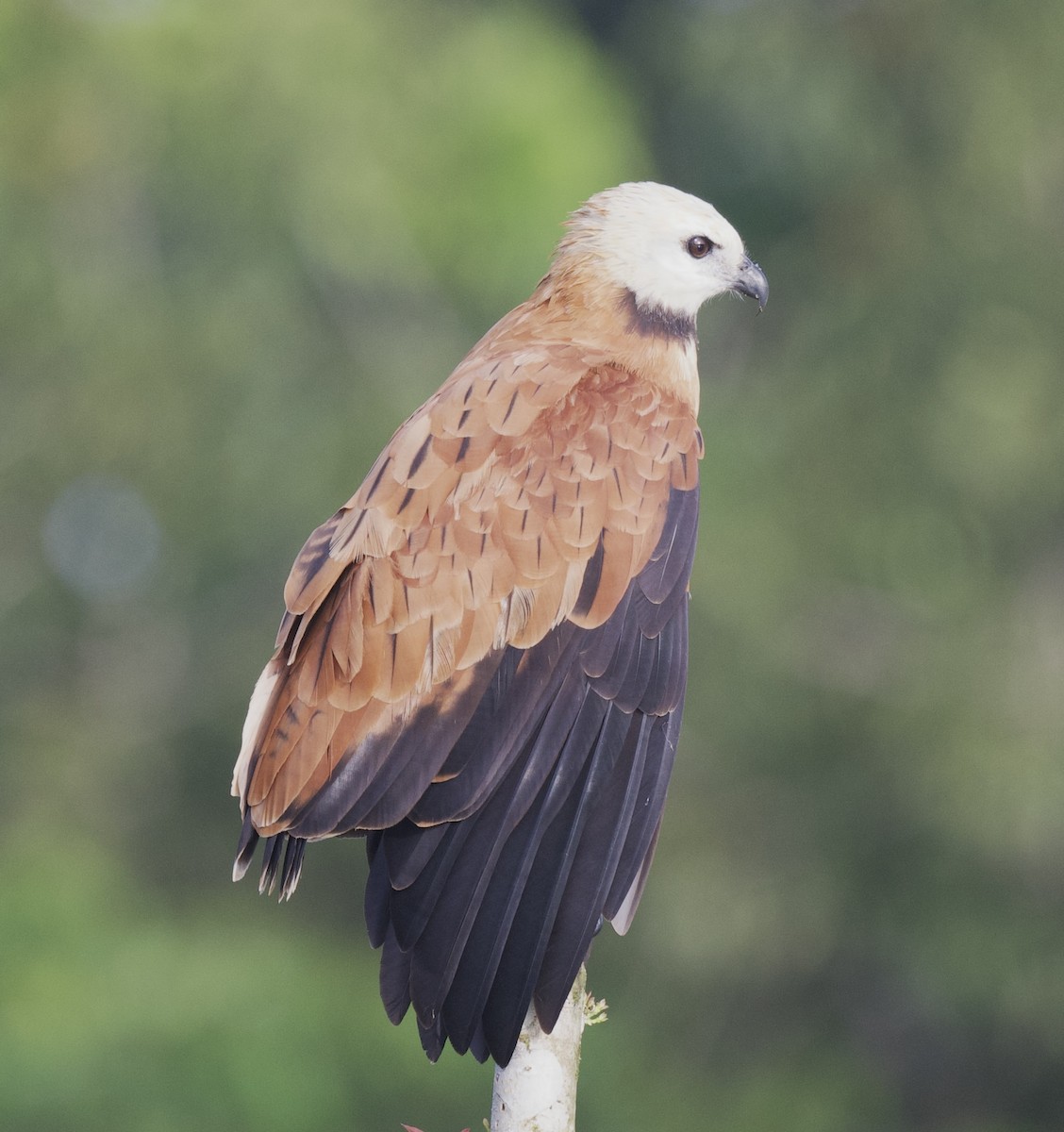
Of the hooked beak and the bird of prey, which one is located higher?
the hooked beak

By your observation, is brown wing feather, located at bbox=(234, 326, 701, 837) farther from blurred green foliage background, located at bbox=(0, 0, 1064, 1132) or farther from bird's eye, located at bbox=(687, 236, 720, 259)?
blurred green foliage background, located at bbox=(0, 0, 1064, 1132)

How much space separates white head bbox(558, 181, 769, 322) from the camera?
12.4 feet

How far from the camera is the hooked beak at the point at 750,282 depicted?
3.87 meters

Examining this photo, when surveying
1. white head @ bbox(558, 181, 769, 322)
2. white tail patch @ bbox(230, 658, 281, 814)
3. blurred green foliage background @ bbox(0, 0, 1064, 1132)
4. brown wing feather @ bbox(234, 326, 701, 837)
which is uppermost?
blurred green foliage background @ bbox(0, 0, 1064, 1132)

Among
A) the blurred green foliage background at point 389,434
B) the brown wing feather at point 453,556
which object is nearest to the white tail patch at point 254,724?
the brown wing feather at point 453,556

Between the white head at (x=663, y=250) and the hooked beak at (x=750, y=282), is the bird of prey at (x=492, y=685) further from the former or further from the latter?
the hooked beak at (x=750, y=282)

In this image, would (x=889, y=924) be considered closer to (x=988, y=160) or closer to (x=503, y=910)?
(x=988, y=160)

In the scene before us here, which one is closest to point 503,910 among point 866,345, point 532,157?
point 532,157

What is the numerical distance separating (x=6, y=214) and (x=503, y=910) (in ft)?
19.7

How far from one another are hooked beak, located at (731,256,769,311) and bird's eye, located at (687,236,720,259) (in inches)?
3.6

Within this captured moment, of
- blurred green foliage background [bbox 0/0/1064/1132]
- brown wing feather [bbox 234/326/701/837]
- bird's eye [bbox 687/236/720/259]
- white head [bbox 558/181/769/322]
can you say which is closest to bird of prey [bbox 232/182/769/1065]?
brown wing feather [bbox 234/326/701/837]

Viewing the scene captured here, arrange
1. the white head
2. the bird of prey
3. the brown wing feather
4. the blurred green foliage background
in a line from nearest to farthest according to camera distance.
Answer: the bird of prey < the brown wing feather < the white head < the blurred green foliage background

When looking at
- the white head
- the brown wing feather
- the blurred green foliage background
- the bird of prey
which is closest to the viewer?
the bird of prey

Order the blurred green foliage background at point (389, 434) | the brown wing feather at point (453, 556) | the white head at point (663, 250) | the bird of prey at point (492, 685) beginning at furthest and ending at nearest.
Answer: the blurred green foliage background at point (389, 434) → the white head at point (663, 250) → the brown wing feather at point (453, 556) → the bird of prey at point (492, 685)
